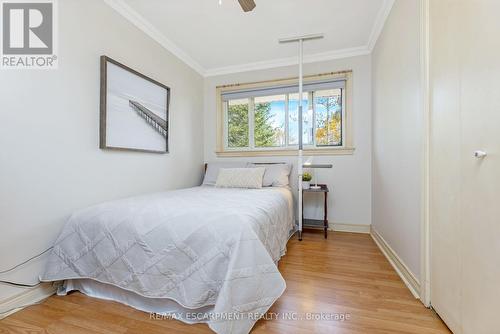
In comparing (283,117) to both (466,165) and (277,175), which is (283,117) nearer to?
(277,175)

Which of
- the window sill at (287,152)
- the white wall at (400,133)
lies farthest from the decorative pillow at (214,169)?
the white wall at (400,133)

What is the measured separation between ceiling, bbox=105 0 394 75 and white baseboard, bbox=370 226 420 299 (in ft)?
7.45

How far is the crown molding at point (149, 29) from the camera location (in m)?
2.12

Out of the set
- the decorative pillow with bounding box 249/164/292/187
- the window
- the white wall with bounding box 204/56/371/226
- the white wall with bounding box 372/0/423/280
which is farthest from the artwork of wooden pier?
the white wall with bounding box 372/0/423/280

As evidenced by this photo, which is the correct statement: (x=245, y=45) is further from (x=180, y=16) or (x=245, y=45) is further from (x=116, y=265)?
(x=116, y=265)

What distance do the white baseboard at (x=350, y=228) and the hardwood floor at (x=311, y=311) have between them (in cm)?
111

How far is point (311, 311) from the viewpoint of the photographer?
1.36 metres

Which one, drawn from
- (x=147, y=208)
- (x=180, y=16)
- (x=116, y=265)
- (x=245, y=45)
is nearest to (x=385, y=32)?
(x=245, y=45)

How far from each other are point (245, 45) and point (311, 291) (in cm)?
279

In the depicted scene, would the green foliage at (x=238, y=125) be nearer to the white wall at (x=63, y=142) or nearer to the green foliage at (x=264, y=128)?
the green foliage at (x=264, y=128)

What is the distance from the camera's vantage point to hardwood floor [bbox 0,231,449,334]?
1.21 metres

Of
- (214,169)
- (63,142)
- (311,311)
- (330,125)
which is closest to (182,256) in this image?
(311,311)

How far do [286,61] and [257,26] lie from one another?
0.88 metres

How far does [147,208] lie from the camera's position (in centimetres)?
151
